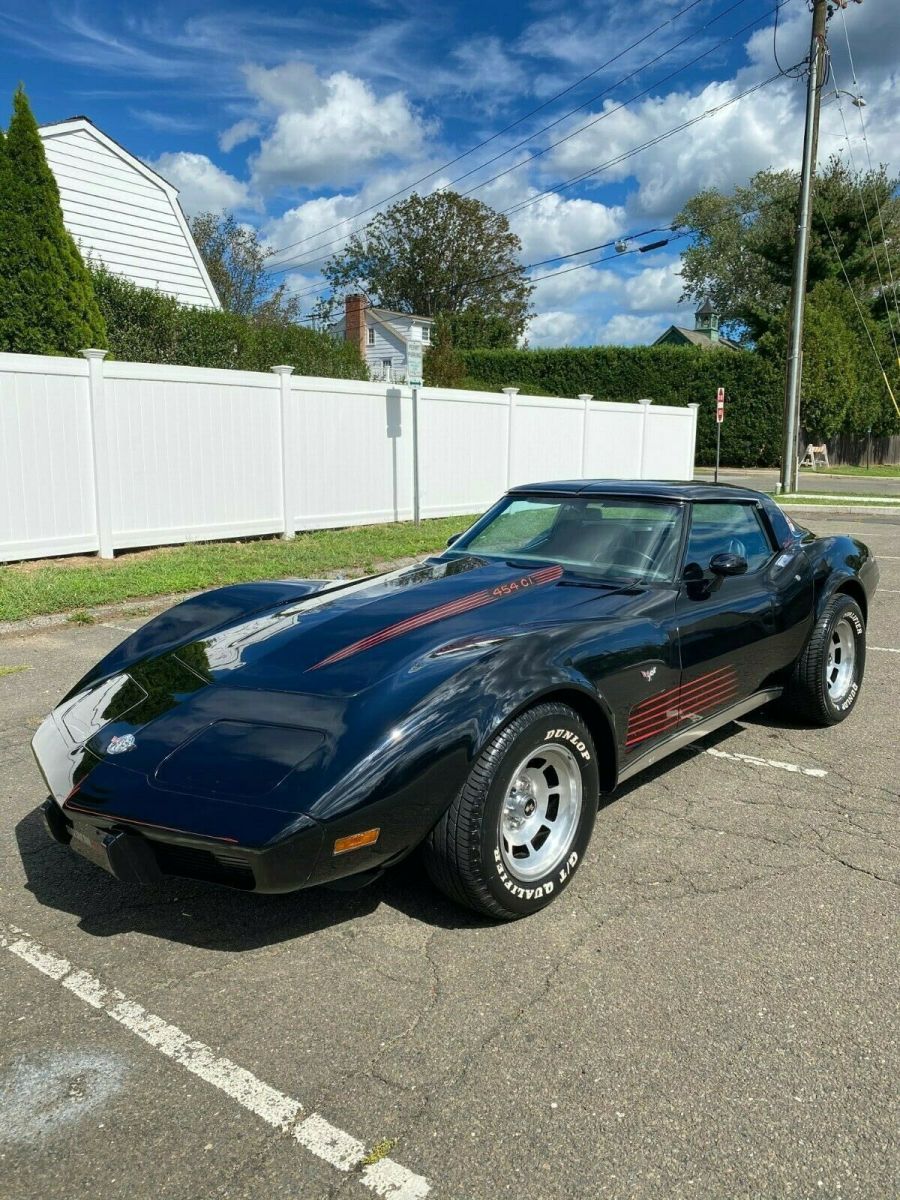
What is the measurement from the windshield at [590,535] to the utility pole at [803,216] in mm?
17542

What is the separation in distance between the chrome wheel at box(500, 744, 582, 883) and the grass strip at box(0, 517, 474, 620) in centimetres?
583

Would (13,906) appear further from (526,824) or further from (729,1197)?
(729,1197)

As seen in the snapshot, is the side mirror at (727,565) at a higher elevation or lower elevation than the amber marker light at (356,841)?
higher

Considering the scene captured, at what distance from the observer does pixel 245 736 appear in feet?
8.89

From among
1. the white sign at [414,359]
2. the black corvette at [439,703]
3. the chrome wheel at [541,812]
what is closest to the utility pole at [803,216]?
the white sign at [414,359]

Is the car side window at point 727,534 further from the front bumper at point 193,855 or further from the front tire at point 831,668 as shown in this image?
the front bumper at point 193,855

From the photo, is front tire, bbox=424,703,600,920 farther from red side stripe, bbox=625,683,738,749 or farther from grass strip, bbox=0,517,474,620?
grass strip, bbox=0,517,474,620

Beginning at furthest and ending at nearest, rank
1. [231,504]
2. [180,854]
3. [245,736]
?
[231,504] → [245,736] → [180,854]

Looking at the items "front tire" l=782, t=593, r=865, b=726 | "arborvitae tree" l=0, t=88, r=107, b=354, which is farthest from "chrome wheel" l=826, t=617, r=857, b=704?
"arborvitae tree" l=0, t=88, r=107, b=354

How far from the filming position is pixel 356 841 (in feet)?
8.24

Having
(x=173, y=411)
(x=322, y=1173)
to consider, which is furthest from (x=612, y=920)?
(x=173, y=411)

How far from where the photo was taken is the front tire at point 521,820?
270 cm

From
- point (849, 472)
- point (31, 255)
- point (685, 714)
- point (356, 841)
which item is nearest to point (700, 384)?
point (849, 472)

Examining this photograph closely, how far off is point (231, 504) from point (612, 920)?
9359mm
